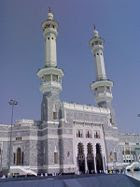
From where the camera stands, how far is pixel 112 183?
6.31 meters

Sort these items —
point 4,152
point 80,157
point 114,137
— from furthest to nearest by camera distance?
point 114,137 < point 80,157 < point 4,152

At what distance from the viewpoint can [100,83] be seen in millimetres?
32438

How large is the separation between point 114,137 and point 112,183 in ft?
80.7

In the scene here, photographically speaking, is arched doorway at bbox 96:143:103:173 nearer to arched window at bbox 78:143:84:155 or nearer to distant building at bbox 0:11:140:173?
distant building at bbox 0:11:140:173

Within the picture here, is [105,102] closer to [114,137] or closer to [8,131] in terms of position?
[114,137]

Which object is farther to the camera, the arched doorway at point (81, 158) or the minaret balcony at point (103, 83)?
the minaret balcony at point (103, 83)

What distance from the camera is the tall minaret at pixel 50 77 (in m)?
26.7

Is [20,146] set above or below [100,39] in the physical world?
below

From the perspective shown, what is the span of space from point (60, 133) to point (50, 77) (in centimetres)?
774

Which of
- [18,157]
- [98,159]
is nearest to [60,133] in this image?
[18,157]

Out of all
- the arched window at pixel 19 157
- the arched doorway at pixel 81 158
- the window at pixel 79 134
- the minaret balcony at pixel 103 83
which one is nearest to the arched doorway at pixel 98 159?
the arched doorway at pixel 81 158

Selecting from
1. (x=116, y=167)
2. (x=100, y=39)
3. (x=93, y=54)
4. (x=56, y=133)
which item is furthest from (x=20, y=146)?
(x=100, y=39)

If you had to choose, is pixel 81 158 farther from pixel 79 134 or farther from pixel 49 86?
pixel 49 86

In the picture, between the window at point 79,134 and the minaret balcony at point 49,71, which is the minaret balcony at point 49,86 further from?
the window at point 79,134
